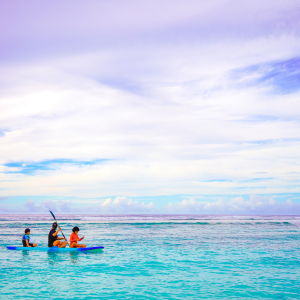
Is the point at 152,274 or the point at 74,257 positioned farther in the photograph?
the point at 74,257

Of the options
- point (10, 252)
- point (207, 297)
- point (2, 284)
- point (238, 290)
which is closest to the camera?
point (207, 297)

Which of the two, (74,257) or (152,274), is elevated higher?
(152,274)

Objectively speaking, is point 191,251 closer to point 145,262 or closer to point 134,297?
point 145,262

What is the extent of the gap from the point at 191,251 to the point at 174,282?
7.68 meters

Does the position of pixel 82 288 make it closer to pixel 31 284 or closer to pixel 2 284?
pixel 31 284

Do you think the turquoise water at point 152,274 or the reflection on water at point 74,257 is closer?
the turquoise water at point 152,274

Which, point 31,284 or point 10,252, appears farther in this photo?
point 10,252

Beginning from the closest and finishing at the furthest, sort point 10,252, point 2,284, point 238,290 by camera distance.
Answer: point 238,290 < point 2,284 < point 10,252

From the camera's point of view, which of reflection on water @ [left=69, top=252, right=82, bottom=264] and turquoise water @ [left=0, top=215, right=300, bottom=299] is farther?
reflection on water @ [left=69, top=252, right=82, bottom=264]

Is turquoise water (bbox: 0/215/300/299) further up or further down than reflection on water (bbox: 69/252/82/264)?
further up

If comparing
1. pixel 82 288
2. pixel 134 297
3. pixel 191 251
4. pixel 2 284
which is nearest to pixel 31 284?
pixel 2 284

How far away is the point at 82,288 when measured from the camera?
34.0 feet

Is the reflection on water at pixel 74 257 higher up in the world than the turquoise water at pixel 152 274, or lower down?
lower down

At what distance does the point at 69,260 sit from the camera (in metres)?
15.8
